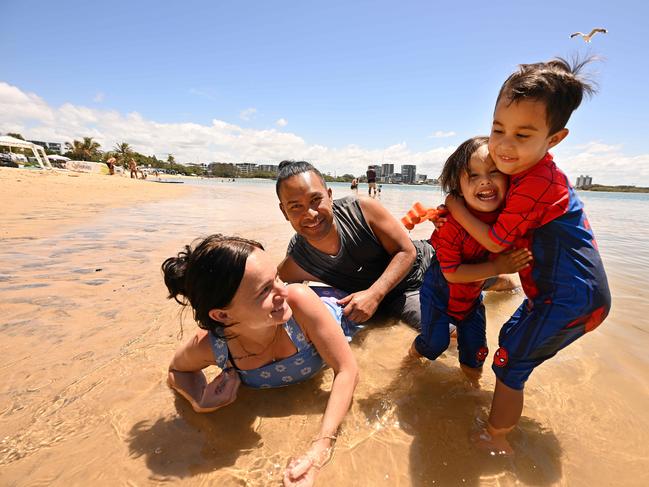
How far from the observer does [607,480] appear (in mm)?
1460

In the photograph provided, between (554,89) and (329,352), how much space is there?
1.62 meters

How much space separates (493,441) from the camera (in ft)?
5.39

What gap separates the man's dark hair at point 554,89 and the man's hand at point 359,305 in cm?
157

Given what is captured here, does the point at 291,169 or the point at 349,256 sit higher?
the point at 291,169

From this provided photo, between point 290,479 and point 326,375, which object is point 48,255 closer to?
point 326,375

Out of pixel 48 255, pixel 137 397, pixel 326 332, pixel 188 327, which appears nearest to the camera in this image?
pixel 326 332

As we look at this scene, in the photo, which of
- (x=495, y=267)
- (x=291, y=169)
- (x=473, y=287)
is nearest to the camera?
(x=495, y=267)

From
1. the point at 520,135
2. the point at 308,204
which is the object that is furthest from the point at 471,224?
the point at 308,204

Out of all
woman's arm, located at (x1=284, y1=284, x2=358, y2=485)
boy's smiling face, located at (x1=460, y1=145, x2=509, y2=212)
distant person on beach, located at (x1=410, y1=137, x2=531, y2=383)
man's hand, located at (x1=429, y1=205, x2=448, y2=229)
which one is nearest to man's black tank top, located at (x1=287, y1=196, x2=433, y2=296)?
distant person on beach, located at (x1=410, y1=137, x2=531, y2=383)

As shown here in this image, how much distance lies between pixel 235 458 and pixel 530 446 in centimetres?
145

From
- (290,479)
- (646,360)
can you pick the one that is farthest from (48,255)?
(646,360)

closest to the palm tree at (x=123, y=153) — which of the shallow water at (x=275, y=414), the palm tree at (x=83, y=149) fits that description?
the palm tree at (x=83, y=149)

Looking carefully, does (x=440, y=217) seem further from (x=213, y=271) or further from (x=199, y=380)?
(x=199, y=380)

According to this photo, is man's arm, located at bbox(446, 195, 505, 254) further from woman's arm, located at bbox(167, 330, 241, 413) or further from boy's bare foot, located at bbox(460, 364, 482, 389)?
woman's arm, located at bbox(167, 330, 241, 413)
